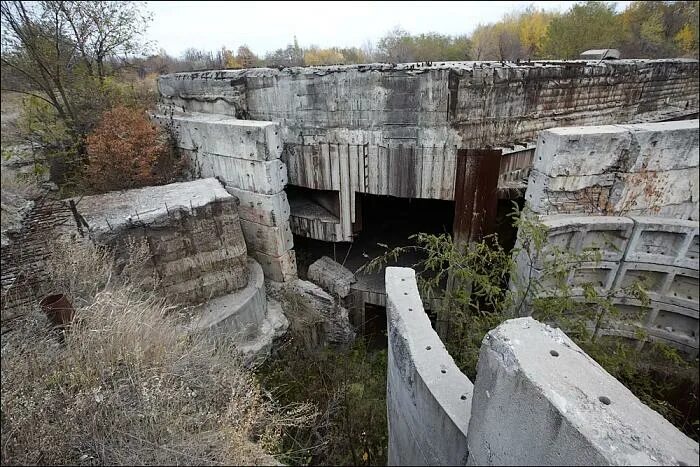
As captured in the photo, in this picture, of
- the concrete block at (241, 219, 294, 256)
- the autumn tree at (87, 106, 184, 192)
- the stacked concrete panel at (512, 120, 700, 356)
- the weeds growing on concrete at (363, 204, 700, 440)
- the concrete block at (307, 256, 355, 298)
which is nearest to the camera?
the weeds growing on concrete at (363, 204, 700, 440)

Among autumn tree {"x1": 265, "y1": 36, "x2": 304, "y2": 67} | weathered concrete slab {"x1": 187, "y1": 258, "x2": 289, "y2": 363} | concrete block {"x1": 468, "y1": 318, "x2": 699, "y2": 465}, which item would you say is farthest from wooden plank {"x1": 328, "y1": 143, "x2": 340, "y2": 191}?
autumn tree {"x1": 265, "y1": 36, "x2": 304, "y2": 67}

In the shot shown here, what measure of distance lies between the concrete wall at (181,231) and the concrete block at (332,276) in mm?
2098

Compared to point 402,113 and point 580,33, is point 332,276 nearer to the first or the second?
point 402,113

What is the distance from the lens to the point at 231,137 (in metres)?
6.76

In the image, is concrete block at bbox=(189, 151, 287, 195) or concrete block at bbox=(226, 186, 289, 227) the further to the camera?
concrete block at bbox=(226, 186, 289, 227)

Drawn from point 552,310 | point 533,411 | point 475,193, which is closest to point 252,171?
point 475,193

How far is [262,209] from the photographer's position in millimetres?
7039

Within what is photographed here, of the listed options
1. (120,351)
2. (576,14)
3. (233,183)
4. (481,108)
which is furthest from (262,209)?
(576,14)

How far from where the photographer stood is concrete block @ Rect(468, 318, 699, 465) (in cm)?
162

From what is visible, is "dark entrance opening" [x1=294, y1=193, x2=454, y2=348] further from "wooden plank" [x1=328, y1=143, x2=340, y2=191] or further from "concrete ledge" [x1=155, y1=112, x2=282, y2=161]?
"concrete ledge" [x1=155, y1=112, x2=282, y2=161]

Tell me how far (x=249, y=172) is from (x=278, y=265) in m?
1.99

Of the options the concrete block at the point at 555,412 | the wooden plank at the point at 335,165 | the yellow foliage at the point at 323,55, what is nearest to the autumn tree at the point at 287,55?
the yellow foliage at the point at 323,55

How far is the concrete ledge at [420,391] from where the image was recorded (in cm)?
284

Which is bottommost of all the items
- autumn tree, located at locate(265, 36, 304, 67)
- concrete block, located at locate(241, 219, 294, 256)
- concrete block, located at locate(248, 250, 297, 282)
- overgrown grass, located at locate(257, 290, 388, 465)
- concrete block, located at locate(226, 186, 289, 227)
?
overgrown grass, located at locate(257, 290, 388, 465)
